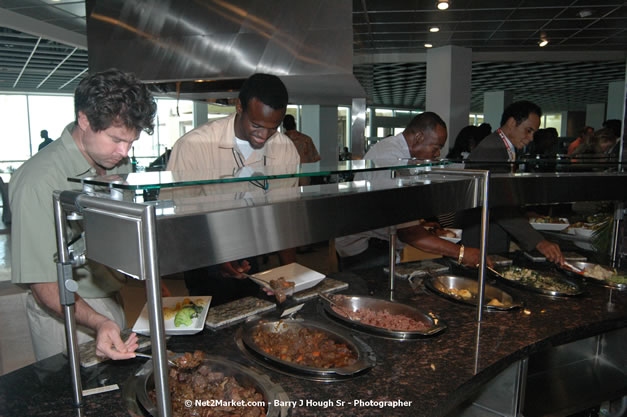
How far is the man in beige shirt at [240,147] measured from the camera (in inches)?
69.9

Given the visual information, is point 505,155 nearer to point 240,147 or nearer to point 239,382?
point 240,147

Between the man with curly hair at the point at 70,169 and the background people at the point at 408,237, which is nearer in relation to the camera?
the man with curly hair at the point at 70,169

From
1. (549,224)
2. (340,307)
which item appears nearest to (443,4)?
(549,224)

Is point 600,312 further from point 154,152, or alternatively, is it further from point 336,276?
point 154,152

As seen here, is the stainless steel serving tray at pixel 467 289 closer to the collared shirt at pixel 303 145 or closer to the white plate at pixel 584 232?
the white plate at pixel 584 232

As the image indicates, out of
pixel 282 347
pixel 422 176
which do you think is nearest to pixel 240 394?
pixel 282 347

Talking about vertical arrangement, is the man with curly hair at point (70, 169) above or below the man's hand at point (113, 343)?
above

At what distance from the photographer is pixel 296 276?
1748mm

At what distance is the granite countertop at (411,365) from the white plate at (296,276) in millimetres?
103

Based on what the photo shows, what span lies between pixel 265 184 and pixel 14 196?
0.65 meters

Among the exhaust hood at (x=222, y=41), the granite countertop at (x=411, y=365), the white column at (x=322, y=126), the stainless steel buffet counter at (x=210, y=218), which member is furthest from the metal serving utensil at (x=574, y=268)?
the white column at (x=322, y=126)

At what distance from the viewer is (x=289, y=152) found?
7.46ft

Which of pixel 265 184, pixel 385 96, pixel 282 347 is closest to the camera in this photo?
pixel 265 184

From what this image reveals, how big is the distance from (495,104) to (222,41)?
12.2 m
